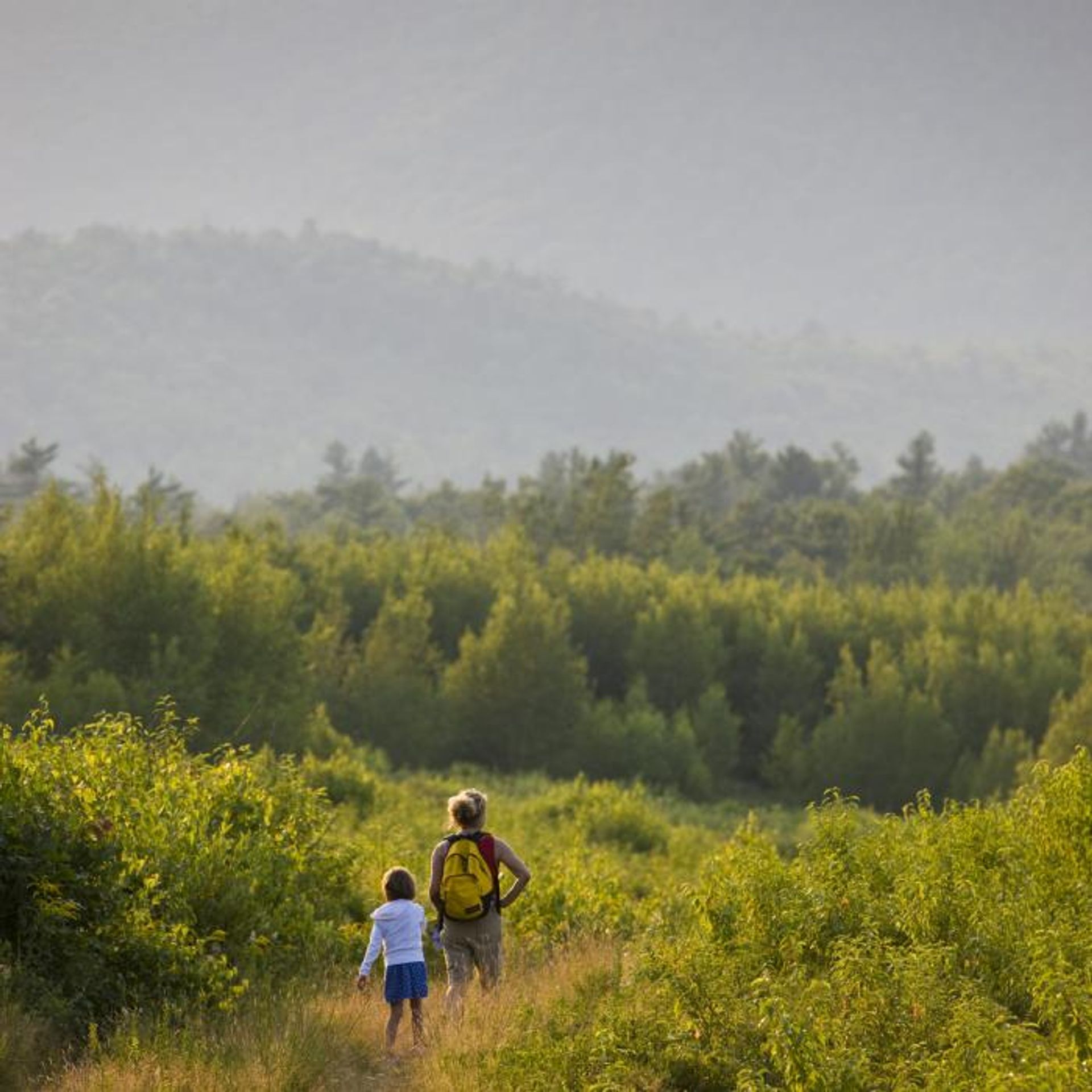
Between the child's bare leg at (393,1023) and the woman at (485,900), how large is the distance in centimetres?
47

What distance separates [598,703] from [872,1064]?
45.2m

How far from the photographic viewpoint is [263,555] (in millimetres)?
51125

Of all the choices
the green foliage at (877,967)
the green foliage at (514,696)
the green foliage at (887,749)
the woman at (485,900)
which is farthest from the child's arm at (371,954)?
the green foliage at (887,749)

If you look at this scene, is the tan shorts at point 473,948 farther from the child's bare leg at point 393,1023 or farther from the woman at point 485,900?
the child's bare leg at point 393,1023

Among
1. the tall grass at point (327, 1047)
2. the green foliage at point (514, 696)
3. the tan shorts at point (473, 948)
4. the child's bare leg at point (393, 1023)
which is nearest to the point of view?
the tall grass at point (327, 1047)

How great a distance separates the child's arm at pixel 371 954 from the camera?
10961mm

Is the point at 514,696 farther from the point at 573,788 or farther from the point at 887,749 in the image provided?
the point at 887,749

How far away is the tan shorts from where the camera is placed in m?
11.6

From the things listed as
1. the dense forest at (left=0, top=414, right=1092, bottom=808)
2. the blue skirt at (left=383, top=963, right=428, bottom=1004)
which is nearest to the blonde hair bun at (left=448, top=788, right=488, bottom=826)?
the blue skirt at (left=383, top=963, right=428, bottom=1004)

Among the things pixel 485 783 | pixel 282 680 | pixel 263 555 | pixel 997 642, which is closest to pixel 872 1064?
pixel 282 680

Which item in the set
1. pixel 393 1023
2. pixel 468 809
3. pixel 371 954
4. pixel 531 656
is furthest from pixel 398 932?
pixel 531 656

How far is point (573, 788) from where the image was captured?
1526 inches

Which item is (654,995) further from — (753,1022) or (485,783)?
(485,783)

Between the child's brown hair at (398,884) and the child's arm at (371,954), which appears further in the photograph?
the child's brown hair at (398,884)
